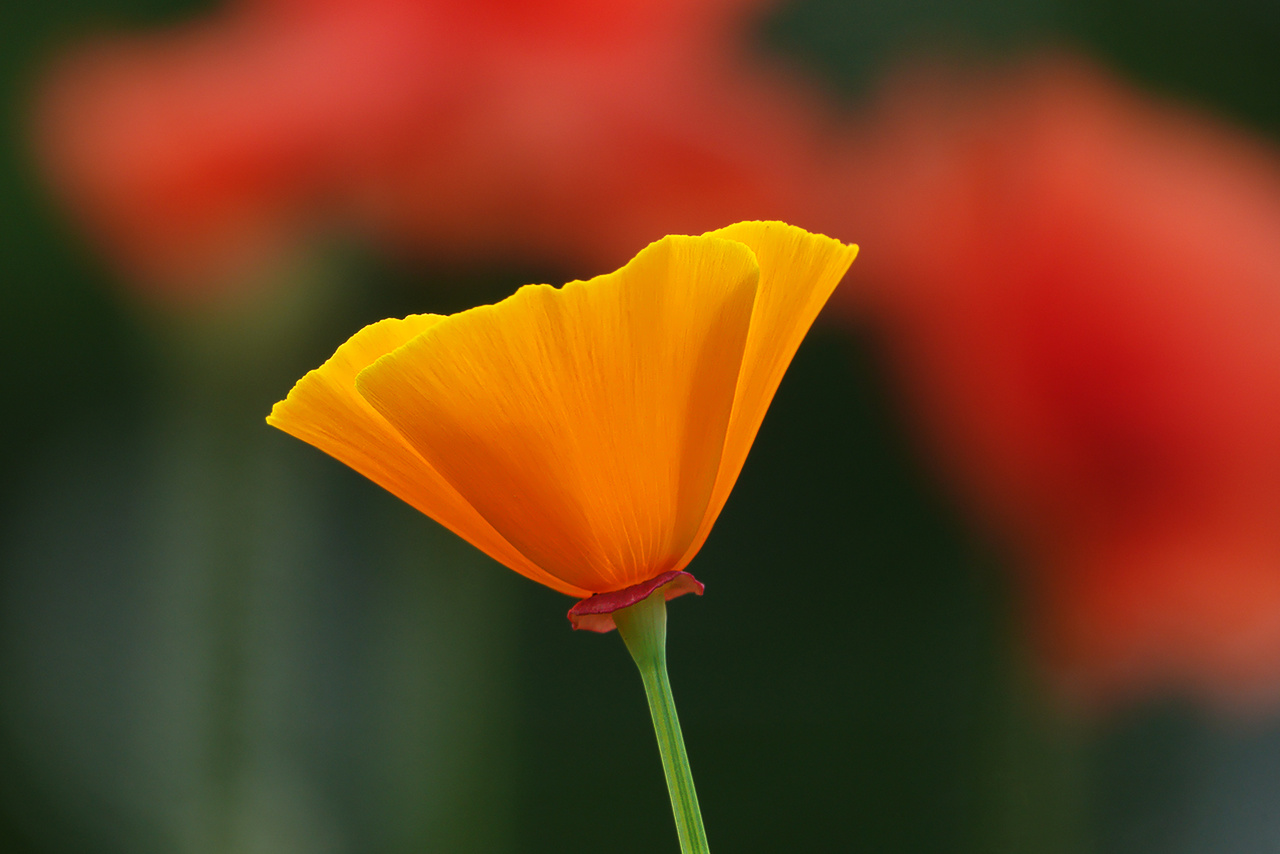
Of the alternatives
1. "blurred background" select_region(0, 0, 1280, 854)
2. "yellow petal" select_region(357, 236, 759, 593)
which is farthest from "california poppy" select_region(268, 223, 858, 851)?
"blurred background" select_region(0, 0, 1280, 854)

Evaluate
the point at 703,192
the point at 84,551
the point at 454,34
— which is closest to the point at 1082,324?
the point at 703,192

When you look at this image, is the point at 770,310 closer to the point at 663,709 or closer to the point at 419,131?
the point at 663,709

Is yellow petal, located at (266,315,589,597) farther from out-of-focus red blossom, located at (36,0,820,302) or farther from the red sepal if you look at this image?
out-of-focus red blossom, located at (36,0,820,302)

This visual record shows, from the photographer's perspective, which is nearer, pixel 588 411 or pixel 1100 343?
pixel 588 411

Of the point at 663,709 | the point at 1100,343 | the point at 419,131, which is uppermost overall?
the point at 419,131

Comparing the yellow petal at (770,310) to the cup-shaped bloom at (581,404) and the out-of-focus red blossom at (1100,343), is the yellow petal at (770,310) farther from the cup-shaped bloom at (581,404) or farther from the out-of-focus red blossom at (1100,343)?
the out-of-focus red blossom at (1100,343)

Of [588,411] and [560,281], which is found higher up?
[560,281]

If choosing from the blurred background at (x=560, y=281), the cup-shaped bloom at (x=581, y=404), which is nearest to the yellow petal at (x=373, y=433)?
the cup-shaped bloom at (x=581, y=404)

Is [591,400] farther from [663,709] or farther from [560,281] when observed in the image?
[560,281]

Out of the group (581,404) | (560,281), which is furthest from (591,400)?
(560,281)
